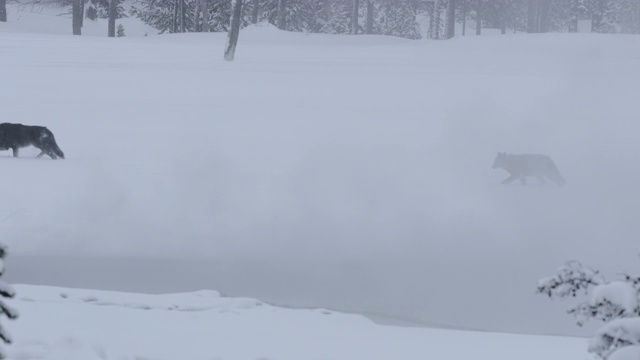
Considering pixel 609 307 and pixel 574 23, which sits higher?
pixel 574 23

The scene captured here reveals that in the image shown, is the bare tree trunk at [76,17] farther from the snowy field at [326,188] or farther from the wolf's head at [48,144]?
the wolf's head at [48,144]

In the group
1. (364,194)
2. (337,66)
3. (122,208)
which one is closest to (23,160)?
(122,208)

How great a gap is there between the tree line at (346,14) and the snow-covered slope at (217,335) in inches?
1430

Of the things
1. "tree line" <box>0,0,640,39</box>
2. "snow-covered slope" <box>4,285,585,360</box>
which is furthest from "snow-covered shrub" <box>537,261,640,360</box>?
"tree line" <box>0,0,640,39</box>

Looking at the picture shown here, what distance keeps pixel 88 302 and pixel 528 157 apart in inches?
273

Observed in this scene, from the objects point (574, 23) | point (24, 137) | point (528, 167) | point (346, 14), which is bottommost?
point (528, 167)

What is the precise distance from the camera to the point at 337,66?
85.0ft

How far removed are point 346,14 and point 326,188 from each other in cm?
5869

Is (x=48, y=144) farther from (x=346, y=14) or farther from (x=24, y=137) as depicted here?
(x=346, y=14)

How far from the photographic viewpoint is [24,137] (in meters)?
13.3

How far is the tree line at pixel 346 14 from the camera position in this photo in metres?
51.5

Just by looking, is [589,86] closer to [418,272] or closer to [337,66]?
[337,66]

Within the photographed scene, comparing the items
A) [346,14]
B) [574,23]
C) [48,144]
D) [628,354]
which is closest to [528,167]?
[48,144]

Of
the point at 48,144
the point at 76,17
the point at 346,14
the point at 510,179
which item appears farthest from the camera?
the point at 346,14
